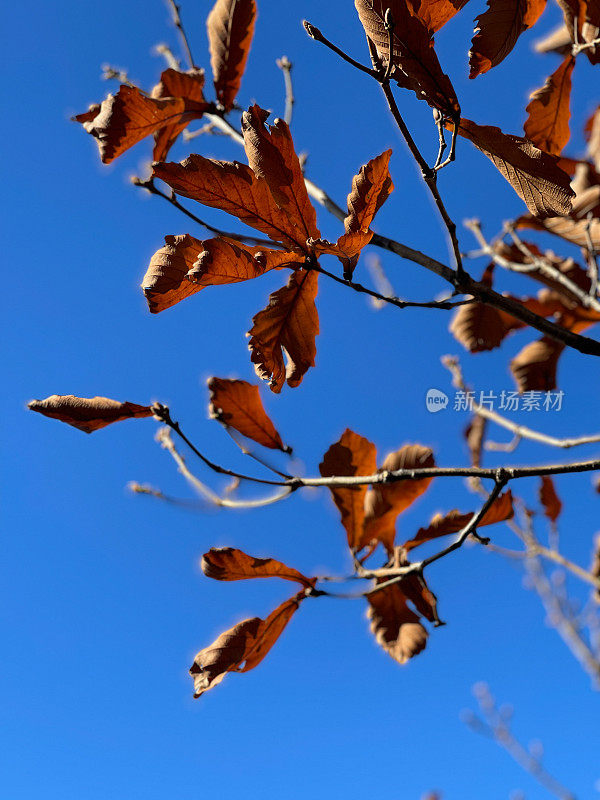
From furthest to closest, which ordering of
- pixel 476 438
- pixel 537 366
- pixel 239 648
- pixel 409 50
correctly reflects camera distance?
pixel 476 438 < pixel 537 366 < pixel 239 648 < pixel 409 50

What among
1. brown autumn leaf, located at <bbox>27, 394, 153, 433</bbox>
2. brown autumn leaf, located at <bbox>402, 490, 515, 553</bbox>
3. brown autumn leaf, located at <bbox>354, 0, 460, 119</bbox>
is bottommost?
brown autumn leaf, located at <bbox>402, 490, 515, 553</bbox>

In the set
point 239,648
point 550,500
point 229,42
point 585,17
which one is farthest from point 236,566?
point 585,17

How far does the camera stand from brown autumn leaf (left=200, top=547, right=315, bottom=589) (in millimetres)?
846

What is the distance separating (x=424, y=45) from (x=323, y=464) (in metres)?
0.62

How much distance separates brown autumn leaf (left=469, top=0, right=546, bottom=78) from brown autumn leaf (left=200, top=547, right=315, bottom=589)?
0.70 meters

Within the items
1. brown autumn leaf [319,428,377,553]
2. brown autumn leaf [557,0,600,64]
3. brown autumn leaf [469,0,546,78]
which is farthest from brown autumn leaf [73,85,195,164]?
brown autumn leaf [557,0,600,64]

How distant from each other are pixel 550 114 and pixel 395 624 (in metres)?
0.90

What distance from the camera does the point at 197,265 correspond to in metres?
0.60

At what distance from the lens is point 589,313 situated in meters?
1.46

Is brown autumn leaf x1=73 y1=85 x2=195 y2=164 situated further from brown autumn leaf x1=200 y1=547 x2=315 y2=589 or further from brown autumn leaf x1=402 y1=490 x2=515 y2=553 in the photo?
brown autumn leaf x1=402 y1=490 x2=515 y2=553

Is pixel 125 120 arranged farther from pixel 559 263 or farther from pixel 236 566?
pixel 559 263

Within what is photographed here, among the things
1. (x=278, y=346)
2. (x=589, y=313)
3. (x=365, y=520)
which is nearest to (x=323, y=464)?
(x=365, y=520)

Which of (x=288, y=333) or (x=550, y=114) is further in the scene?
(x=550, y=114)

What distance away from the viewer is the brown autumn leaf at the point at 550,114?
879 mm
